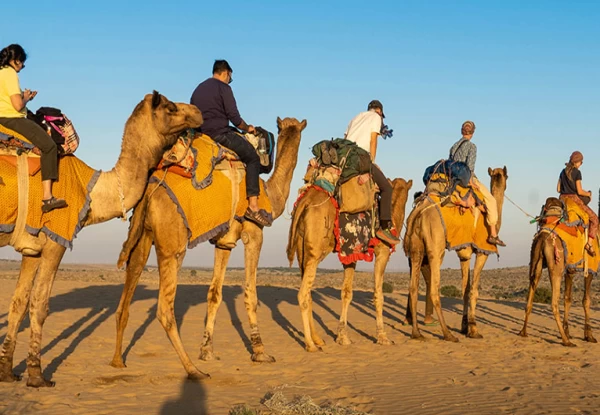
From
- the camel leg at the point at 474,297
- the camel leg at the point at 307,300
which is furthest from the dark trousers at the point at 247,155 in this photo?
the camel leg at the point at 474,297

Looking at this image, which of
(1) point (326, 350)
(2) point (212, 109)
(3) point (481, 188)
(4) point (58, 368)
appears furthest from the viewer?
(3) point (481, 188)

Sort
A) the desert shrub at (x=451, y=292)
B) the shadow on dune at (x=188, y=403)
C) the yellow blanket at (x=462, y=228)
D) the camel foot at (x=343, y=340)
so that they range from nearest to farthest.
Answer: the shadow on dune at (x=188, y=403)
the camel foot at (x=343, y=340)
the yellow blanket at (x=462, y=228)
the desert shrub at (x=451, y=292)

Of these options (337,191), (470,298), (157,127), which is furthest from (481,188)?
(157,127)

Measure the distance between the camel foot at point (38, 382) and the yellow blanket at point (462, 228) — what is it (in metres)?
7.91

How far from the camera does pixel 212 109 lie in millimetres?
10234

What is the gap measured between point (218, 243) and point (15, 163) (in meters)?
3.63

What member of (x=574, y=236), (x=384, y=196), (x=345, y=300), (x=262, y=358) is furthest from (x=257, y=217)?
(x=574, y=236)

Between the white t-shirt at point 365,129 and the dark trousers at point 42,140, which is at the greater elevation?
the white t-shirt at point 365,129

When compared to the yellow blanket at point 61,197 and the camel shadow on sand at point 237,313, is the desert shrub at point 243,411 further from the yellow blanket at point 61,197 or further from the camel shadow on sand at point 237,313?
the camel shadow on sand at point 237,313

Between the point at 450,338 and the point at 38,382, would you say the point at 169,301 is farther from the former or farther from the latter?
the point at 450,338

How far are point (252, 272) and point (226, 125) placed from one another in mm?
2315

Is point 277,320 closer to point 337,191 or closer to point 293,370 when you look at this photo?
point 337,191

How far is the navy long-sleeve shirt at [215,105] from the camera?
10.2 meters

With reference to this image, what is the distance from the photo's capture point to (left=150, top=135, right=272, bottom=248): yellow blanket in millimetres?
9272
